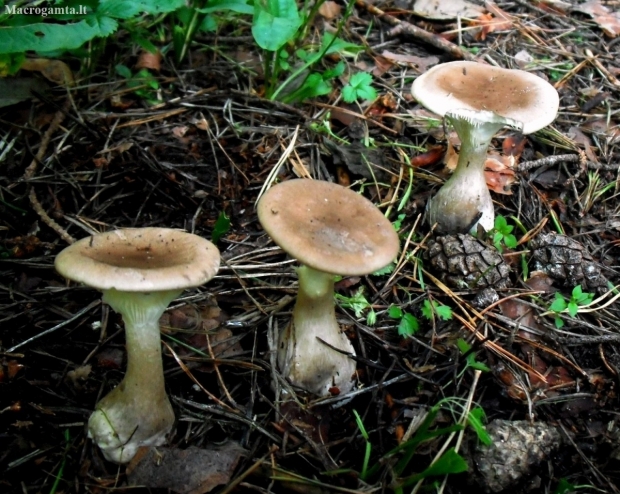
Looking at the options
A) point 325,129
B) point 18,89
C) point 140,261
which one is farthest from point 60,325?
point 325,129

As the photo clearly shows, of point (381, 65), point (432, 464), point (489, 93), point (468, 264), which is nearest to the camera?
point (432, 464)

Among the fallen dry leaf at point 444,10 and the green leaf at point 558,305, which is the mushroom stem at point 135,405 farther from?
the fallen dry leaf at point 444,10

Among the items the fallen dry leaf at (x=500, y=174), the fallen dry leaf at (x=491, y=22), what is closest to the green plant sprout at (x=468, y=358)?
the fallen dry leaf at (x=500, y=174)

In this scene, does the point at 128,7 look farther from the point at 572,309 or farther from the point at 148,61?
the point at 572,309

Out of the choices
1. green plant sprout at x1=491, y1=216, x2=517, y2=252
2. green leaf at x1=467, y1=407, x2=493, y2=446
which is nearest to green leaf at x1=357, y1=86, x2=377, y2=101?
green plant sprout at x1=491, y1=216, x2=517, y2=252

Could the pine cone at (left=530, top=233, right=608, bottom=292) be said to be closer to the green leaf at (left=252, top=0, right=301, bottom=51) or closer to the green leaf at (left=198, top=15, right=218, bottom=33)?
the green leaf at (left=252, top=0, right=301, bottom=51)

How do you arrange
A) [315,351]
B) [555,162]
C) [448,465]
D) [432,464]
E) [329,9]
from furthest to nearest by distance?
[329,9] < [555,162] < [315,351] < [432,464] < [448,465]
